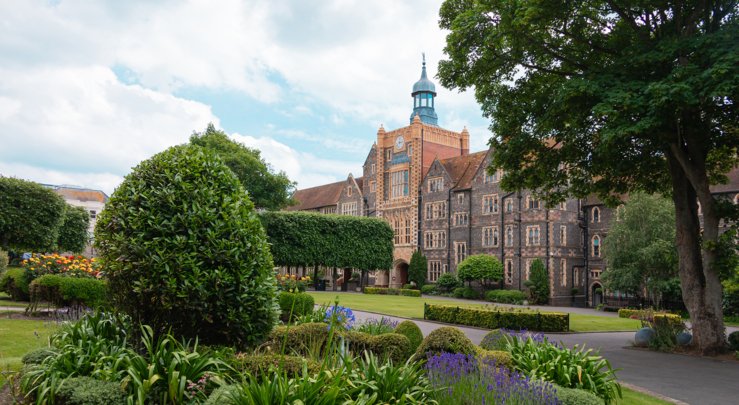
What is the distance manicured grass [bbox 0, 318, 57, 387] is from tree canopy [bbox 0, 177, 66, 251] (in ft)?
39.5

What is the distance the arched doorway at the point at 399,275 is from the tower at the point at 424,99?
16675mm

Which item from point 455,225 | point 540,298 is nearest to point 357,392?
point 540,298

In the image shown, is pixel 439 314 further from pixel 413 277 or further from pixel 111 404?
pixel 413 277

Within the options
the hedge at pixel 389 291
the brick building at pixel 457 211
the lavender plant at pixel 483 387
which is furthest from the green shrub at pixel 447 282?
the lavender plant at pixel 483 387

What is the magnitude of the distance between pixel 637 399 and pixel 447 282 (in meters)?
41.9

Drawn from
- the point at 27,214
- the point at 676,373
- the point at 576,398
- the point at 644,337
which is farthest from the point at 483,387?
the point at 27,214

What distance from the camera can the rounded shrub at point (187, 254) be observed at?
7.20 m

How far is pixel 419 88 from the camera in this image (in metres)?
66.8

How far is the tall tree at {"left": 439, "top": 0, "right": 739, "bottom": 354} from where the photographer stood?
15.2 m

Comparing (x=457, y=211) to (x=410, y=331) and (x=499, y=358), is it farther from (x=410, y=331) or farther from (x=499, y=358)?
(x=499, y=358)

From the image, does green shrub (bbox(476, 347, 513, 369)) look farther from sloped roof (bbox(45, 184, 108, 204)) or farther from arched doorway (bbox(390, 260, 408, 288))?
sloped roof (bbox(45, 184, 108, 204))

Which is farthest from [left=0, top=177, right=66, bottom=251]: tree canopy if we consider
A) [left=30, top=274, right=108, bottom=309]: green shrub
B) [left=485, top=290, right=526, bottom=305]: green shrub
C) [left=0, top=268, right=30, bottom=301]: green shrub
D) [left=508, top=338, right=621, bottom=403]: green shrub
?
[left=485, top=290, right=526, bottom=305]: green shrub

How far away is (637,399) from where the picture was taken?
34.2 ft

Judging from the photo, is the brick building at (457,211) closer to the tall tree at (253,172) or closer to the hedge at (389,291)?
the hedge at (389,291)
